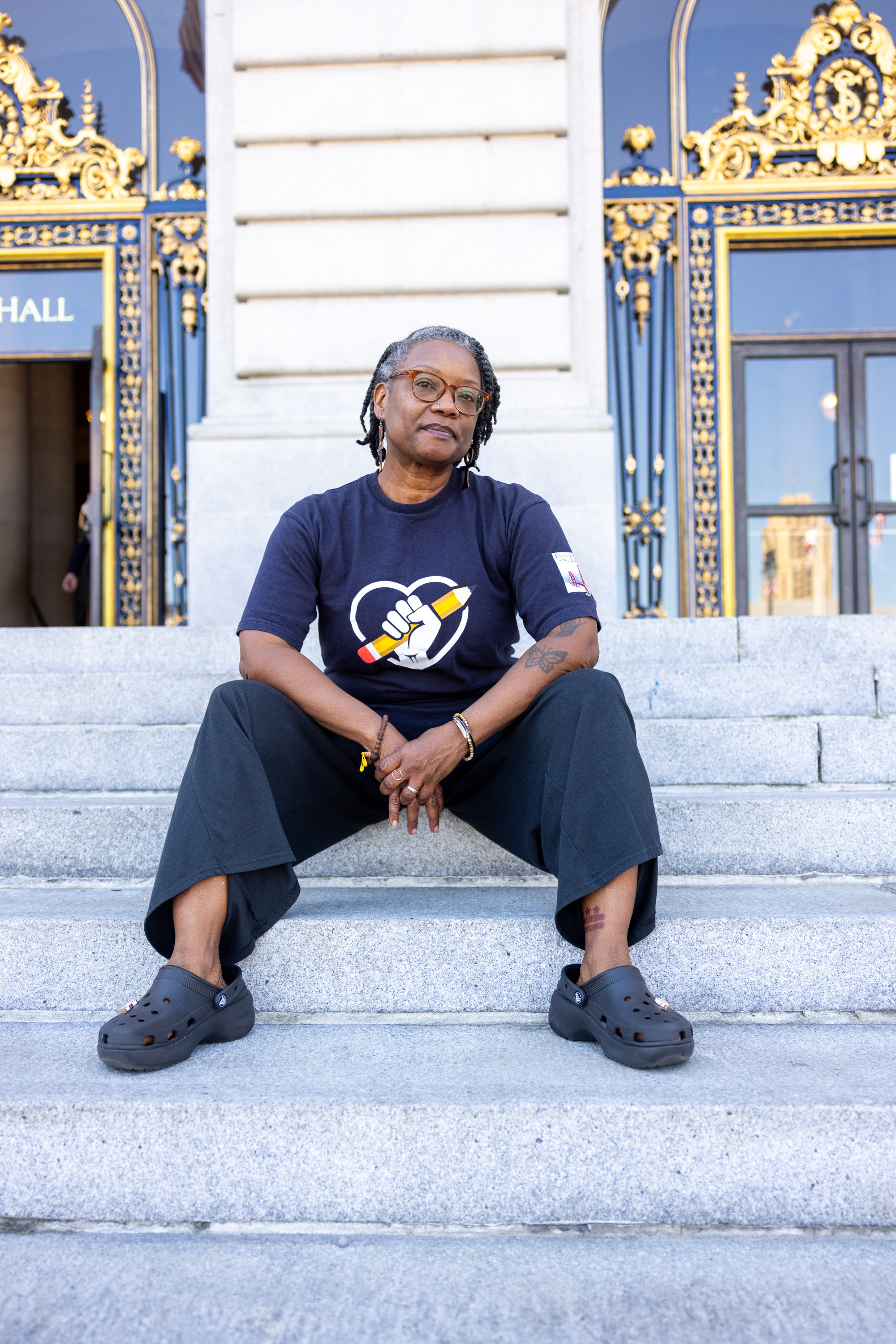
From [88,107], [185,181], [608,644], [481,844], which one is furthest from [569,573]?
[88,107]

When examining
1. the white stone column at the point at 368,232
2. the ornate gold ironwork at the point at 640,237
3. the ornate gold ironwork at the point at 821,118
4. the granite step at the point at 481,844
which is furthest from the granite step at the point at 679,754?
the ornate gold ironwork at the point at 821,118

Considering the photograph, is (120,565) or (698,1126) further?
(120,565)

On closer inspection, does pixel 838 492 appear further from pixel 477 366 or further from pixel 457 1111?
pixel 457 1111

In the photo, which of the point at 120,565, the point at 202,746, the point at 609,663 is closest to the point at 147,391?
the point at 120,565

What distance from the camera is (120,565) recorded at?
21.3 ft

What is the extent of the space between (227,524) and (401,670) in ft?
10.2

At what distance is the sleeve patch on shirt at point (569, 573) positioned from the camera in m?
2.26

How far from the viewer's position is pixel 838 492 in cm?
669

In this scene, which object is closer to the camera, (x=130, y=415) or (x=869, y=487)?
(x=130, y=415)

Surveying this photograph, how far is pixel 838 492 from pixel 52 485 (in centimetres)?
1046

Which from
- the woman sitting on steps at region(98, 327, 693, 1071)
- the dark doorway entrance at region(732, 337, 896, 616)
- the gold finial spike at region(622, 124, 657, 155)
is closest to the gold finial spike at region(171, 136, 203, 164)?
the gold finial spike at region(622, 124, 657, 155)

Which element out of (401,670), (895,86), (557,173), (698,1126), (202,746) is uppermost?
(895,86)

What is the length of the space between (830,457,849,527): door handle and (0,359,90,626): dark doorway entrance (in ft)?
30.3

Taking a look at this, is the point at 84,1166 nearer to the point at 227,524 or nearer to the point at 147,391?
the point at 227,524
